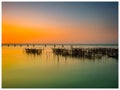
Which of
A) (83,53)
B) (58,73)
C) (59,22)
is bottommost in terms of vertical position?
(58,73)

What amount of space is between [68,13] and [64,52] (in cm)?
A: 96

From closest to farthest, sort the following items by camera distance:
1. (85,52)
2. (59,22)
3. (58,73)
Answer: (58,73) → (59,22) → (85,52)

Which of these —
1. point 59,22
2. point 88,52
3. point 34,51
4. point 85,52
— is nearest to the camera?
point 59,22

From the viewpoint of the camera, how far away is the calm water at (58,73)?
3.99 metres

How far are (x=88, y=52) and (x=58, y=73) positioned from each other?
2.60 feet

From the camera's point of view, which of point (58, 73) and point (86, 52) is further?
point (86, 52)

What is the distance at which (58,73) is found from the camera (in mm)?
4184

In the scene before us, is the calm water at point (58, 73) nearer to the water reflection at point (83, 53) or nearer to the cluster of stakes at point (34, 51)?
the water reflection at point (83, 53)

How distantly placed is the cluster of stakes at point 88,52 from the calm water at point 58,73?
0.10 m

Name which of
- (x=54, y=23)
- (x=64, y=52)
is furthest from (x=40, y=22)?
(x=64, y=52)

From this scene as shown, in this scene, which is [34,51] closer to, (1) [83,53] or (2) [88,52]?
(1) [83,53]

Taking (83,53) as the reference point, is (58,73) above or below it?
below

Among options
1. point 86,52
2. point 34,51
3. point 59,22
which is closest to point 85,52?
point 86,52

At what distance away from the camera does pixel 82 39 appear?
452 cm
